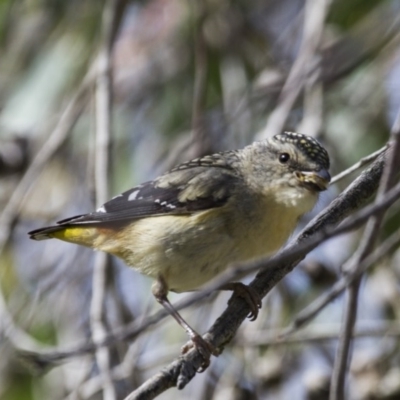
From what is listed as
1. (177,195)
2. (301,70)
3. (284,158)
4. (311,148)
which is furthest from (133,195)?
(301,70)

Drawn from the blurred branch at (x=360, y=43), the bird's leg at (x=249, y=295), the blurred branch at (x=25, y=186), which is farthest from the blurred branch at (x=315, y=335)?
the blurred branch at (x=360, y=43)

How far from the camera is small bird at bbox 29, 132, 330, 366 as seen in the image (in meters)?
3.11

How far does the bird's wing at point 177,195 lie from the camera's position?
10.8 ft

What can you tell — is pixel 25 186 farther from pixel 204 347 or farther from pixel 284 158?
pixel 204 347

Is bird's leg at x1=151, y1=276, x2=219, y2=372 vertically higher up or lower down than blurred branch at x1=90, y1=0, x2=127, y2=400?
lower down

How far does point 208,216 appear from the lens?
10.5 feet

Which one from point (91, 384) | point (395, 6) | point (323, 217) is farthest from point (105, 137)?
point (395, 6)

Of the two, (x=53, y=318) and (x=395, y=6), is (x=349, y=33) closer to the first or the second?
(x=395, y=6)

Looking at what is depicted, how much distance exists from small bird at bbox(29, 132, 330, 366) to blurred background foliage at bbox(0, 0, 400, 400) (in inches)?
17.7

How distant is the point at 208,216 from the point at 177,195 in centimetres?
22

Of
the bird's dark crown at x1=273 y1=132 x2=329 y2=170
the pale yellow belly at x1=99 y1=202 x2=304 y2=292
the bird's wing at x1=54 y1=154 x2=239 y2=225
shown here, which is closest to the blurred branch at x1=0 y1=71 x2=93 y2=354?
the bird's wing at x1=54 y1=154 x2=239 y2=225

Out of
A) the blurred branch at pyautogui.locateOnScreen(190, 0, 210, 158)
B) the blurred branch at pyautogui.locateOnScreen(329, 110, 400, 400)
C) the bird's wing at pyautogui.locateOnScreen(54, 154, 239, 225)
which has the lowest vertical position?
the blurred branch at pyautogui.locateOnScreen(329, 110, 400, 400)

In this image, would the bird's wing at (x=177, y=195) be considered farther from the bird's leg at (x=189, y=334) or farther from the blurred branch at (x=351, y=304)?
the blurred branch at (x=351, y=304)

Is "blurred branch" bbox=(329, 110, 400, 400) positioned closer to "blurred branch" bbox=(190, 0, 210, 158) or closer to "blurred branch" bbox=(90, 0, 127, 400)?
"blurred branch" bbox=(90, 0, 127, 400)
